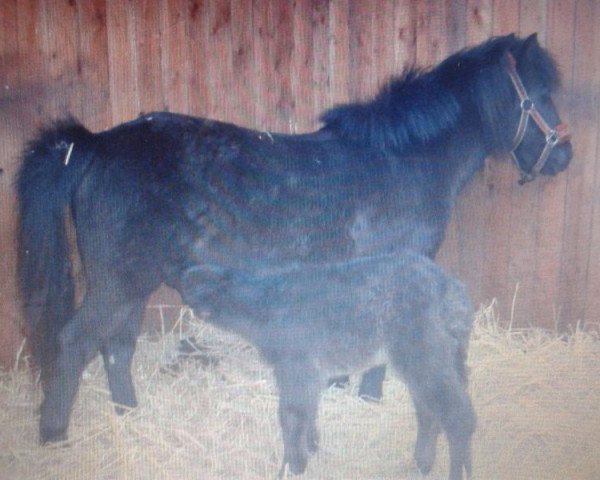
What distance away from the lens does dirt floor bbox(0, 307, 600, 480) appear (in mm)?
1680

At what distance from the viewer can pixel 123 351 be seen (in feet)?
6.17

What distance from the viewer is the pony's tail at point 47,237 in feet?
5.96

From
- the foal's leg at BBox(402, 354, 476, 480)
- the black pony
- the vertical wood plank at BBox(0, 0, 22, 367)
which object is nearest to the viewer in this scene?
the foal's leg at BBox(402, 354, 476, 480)

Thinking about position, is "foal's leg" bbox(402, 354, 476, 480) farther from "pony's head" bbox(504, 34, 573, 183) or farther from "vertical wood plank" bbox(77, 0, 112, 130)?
"vertical wood plank" bbox(77, 0, 112, 130)

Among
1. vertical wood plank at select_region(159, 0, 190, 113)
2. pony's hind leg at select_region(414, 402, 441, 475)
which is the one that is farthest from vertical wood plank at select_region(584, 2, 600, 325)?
vertical wood plank at select_region(159, 0, 190, 113)

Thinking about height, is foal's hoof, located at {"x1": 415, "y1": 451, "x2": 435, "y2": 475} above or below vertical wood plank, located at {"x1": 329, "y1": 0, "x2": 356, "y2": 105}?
below

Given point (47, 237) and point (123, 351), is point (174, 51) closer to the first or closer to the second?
point (47, 237)

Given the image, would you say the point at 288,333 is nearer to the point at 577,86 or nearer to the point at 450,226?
the point at 450,226

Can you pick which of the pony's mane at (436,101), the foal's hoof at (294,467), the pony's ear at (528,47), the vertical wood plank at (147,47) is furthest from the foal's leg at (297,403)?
the pony's ear at (528,47)

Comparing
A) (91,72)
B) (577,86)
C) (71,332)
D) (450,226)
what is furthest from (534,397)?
(91,72)

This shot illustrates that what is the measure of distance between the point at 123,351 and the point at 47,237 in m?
0.38

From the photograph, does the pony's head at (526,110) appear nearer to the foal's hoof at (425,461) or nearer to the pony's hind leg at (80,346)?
the foal's hoof at (425,461)

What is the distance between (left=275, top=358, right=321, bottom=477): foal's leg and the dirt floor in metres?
0.07

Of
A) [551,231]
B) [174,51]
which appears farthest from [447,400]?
[174,51]
